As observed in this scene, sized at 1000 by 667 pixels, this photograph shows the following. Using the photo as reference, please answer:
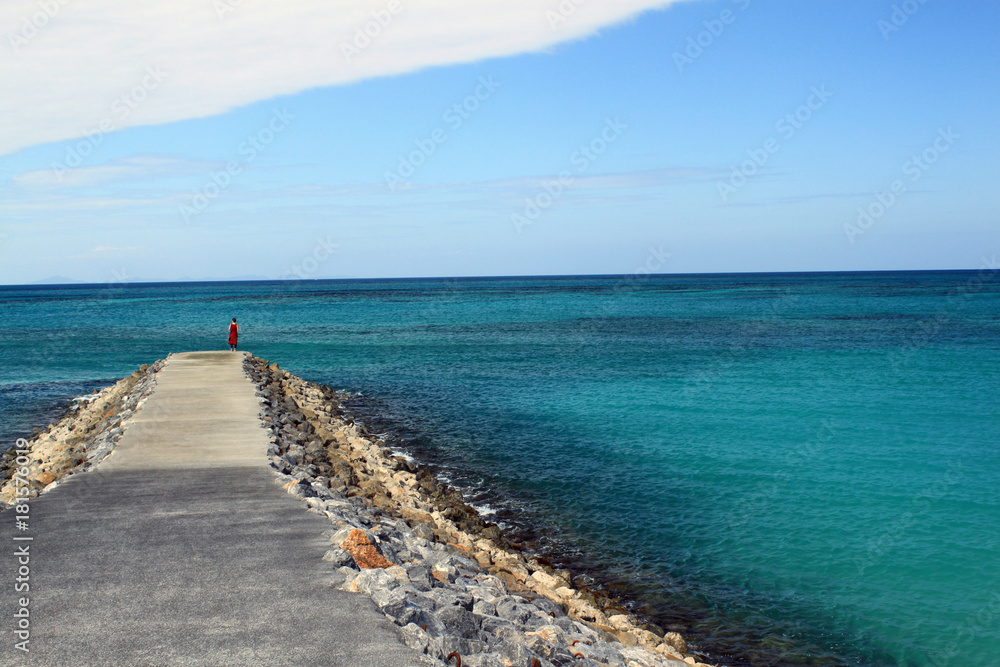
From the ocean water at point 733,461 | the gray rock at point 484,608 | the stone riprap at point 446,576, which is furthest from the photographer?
the ocean water at point 733,461

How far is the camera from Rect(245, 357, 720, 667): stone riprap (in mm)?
6367

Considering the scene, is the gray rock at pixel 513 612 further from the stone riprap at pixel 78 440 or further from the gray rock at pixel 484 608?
the stone riprap at pixel 78 440

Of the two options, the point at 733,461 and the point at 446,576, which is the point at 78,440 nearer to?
the point at 446,576

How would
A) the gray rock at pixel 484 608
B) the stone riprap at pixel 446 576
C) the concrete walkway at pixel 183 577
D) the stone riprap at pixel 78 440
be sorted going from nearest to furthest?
the concrete walkway at pixel 183 577 < the stone riprap at pixel 446 576 < the gray rock at pixel 484 608 < the stone riprap at pixel 78 440

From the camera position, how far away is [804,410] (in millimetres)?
23328

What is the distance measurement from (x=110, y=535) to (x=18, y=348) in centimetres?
4524

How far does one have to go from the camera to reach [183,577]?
6996 mm

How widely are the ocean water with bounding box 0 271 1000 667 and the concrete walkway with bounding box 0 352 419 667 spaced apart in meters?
5.18

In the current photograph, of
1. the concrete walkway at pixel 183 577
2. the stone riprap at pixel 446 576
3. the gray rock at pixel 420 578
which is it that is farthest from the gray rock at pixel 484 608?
the concrete walkway at pixel 183 577

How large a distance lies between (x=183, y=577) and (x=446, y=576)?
2.92 meters

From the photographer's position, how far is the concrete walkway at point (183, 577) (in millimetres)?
5637

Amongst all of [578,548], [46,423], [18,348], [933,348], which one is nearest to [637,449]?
[578,548]

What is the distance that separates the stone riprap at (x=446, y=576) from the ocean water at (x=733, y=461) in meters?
1.01

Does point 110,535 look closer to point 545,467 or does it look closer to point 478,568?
Answer: point 478,568
